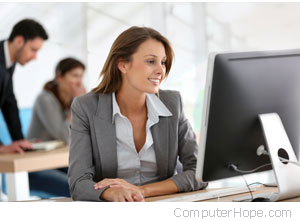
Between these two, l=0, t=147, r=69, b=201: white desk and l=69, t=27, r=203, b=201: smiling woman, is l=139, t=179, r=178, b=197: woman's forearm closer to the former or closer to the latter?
l=69, t=27, r=203, b=201: smiling woman

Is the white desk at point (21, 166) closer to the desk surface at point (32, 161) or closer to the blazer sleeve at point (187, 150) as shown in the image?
the desk surface at point (32, 161)

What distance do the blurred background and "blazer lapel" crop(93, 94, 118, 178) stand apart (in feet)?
11.7

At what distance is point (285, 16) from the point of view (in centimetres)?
559

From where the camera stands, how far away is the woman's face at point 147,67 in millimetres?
1626

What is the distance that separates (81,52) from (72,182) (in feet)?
13.5

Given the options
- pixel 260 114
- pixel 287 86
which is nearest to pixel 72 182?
pixel 260 114

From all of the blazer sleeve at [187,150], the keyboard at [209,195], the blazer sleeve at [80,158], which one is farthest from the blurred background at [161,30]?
the keyboard at [209,195]

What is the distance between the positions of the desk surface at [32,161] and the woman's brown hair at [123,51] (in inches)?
33.9

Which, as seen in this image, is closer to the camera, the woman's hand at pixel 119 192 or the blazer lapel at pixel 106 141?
the woman's hand at pixel 119 192

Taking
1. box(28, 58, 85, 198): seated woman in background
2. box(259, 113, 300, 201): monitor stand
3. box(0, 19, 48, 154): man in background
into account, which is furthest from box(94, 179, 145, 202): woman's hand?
box(28, 58, 85, 198): seated woman in background

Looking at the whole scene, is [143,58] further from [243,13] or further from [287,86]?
[243,13]

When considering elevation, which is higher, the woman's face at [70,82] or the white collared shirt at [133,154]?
the woman's face at [70,82]

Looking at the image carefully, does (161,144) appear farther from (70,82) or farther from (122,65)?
(70,82)
